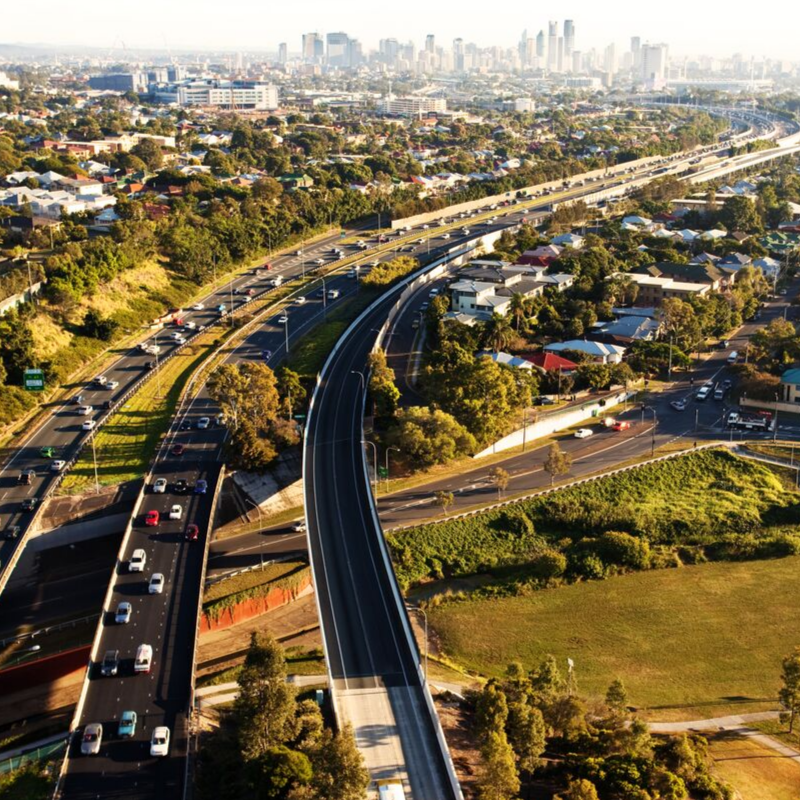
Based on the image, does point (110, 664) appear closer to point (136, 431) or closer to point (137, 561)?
point (137, 561)

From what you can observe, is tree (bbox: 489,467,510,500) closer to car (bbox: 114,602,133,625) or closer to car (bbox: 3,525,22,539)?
car (bbox: 114,602,133,625)

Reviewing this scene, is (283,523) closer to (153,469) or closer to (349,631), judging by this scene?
(153,469)

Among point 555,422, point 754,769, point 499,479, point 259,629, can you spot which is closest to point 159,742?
point 259,629

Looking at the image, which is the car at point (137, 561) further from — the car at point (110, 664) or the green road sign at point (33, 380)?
the green road sign at point (33, 380)

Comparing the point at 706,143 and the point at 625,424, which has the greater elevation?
the point at 706,143

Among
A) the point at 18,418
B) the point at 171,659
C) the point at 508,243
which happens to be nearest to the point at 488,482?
the point at 171,659
